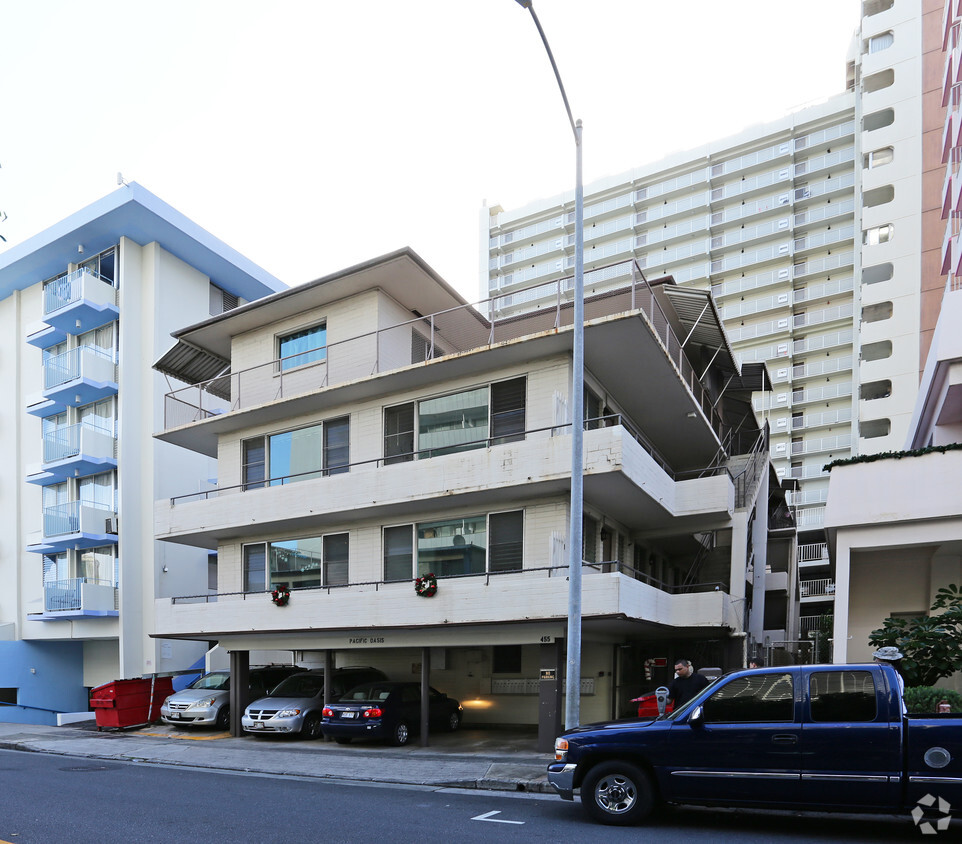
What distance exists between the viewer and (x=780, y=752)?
7680 mm

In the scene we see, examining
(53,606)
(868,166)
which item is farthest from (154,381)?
(868,166)

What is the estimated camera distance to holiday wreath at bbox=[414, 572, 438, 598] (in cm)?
1623

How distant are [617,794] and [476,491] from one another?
842cm

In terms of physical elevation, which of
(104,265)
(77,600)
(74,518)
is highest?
(104,265)

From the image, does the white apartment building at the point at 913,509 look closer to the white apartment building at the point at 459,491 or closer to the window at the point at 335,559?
the white apartment building at the point at 459,491

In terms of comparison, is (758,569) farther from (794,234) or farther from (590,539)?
(794,234)

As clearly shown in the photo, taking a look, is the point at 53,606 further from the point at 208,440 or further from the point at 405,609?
the point at 405,609

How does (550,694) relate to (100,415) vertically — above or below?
below

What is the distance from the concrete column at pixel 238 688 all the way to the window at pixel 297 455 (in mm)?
4380

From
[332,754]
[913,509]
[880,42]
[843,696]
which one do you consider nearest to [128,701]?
A: [332,754]

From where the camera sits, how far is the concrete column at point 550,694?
48.2ft

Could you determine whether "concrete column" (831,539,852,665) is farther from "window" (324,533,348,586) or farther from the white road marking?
"window" (324,533,348,586)

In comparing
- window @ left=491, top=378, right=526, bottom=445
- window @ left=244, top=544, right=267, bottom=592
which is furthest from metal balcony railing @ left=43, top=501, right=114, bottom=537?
window @ left=491, top=378, right=526, bottom=445

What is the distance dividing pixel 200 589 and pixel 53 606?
4.91m
